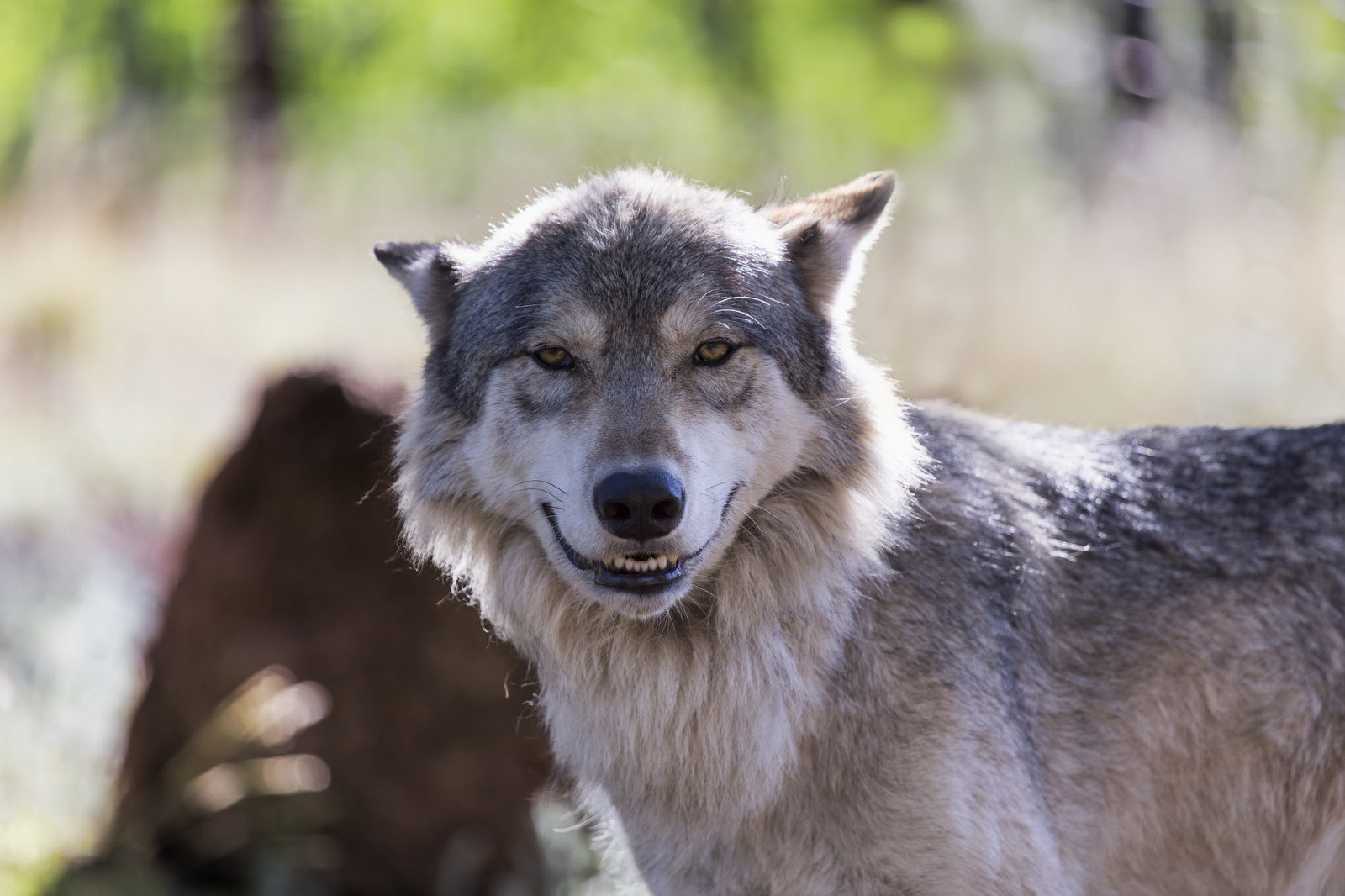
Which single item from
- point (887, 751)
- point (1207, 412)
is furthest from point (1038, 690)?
point (1207, 412)

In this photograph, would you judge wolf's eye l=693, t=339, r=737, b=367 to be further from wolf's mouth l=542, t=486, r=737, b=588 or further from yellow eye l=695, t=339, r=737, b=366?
wolf's mouth l=542, t=486, r=737, b=588

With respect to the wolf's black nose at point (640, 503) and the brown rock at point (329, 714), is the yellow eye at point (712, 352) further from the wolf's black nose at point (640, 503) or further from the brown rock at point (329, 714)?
the brown rock at point (329, 714)

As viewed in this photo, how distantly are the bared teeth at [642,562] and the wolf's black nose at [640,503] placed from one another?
10 cm

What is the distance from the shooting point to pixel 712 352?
3162 mm

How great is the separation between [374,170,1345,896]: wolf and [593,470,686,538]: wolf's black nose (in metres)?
0.07

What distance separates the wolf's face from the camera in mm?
2928

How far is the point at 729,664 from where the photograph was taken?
10.5 feet

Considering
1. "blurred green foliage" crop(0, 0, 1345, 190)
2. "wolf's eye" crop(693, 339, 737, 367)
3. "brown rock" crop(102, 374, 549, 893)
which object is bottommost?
"brown rock" crop(102, 374, 549, 893)

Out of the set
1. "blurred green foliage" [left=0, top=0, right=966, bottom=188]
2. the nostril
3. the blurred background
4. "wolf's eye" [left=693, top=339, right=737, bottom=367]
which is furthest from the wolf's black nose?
"blurred green foliage" [left=0, top=0, right=966, bottom=188]

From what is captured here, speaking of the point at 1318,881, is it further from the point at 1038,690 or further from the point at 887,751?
the point at 887,751

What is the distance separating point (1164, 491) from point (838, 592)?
1069 millimetres

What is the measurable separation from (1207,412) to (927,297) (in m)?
2.20

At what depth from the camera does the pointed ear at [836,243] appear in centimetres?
339

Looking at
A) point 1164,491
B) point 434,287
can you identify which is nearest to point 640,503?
point 434,287
